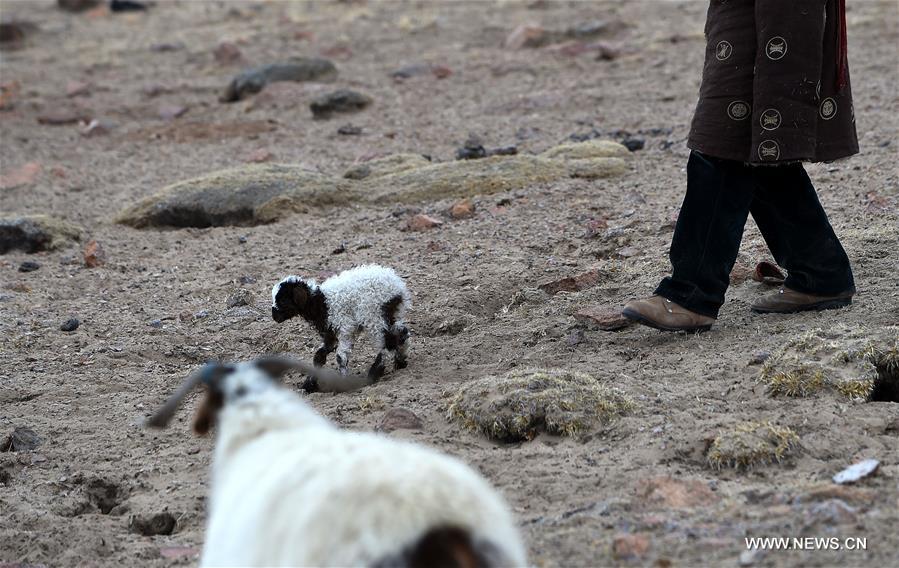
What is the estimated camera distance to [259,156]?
37.9ft

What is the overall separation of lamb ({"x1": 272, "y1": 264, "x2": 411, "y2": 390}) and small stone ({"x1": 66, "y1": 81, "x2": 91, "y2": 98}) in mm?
10606

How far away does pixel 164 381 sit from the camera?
6.20 m

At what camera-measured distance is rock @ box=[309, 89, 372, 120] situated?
1305cm

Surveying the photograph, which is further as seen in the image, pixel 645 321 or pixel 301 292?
pixel 301 292

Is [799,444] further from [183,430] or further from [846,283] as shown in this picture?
[183,430]

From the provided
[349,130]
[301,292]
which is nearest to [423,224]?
[301,292]

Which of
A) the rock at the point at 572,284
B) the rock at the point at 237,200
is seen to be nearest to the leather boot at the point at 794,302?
the rock at the point at 572,284

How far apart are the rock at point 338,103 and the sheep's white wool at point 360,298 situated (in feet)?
23.5

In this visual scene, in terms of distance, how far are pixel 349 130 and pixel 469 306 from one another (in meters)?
5.77

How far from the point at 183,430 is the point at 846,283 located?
3.42 meters

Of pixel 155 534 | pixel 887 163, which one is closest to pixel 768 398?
pixel 155 534

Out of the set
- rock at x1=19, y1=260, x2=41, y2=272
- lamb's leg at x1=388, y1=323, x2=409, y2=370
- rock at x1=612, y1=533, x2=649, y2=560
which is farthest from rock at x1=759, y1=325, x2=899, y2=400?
rock at x1=19, y1=260, x2=41, y2=272

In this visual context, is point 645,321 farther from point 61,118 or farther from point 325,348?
point 61,118

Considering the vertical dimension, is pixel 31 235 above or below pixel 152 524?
A: below
